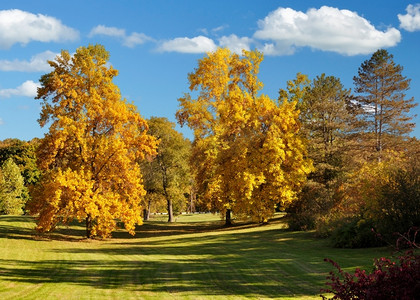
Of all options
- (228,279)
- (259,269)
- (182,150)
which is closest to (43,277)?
(228,279)

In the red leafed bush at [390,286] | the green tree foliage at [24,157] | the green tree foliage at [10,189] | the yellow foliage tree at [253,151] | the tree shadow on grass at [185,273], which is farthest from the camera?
the green tree foliage at [24,157]

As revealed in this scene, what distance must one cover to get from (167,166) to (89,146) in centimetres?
2136

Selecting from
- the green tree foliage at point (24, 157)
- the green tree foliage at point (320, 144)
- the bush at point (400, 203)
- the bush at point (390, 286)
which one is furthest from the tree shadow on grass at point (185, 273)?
the green tree foliage at point (24, 157)

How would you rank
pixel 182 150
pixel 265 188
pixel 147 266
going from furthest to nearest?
pixel 182 150 → pixel 265 188 → pixel 147 266

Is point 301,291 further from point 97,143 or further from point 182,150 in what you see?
point 182,150

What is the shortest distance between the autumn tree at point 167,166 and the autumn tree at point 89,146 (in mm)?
18419

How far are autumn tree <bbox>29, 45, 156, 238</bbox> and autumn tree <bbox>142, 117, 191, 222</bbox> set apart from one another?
60.4 feet

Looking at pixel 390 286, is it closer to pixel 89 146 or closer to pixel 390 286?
pixel 390 286

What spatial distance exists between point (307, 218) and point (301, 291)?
18.8m

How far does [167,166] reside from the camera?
166 feet

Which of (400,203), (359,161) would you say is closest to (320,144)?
(359,161)

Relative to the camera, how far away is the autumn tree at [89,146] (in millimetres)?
28234

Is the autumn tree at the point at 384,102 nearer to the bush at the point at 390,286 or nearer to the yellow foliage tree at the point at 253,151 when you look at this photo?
the yellow foliage tree at the point at 253,151

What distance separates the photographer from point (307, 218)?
99.3ft
